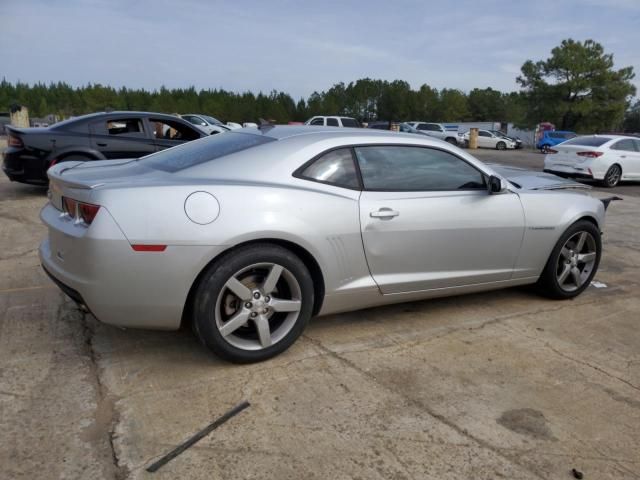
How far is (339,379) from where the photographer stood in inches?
119

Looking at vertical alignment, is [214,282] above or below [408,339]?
above

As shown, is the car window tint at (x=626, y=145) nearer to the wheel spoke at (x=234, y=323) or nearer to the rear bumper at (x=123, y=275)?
the wheel spoke at (x=234, y=323)

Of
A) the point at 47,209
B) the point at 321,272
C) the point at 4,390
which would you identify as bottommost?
the point at 4,390

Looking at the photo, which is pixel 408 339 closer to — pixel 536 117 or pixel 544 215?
pixel 544 215

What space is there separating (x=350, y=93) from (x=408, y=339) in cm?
10494

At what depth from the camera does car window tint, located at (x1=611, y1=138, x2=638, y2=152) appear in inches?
549

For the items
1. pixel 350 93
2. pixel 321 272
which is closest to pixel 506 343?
pixel 321 272

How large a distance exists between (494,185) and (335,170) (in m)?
1.26

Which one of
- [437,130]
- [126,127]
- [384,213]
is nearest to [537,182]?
[384,213]

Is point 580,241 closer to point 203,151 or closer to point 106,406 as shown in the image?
point 203,151

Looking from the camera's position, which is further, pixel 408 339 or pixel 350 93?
pixel 350 93

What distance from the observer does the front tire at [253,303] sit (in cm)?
289

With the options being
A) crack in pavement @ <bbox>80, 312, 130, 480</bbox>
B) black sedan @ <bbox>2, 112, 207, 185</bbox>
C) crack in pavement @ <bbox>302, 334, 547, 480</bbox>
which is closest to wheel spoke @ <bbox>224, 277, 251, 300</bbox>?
crack in pavement @ <bbox>302, 334, 547, 480</bbox>

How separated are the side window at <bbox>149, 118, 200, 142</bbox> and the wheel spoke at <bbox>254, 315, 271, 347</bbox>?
6.51 metres
